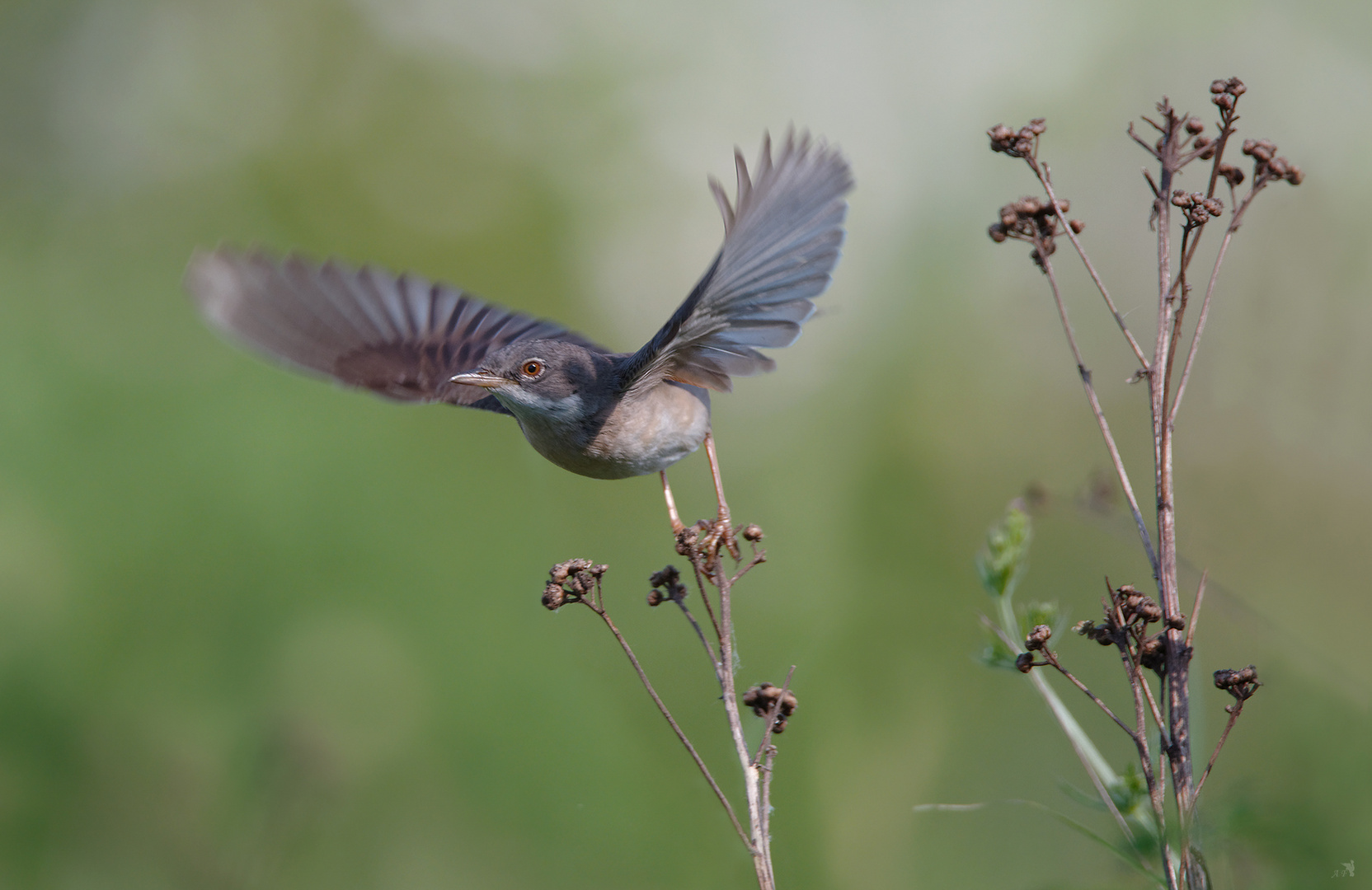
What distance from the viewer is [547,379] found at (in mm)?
2758

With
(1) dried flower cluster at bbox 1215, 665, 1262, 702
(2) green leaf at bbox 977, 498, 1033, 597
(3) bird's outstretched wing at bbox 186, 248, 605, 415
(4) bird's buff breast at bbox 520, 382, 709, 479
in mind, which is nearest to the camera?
(1) dried flower cluster at bbox 1215, 665, 1262, 702

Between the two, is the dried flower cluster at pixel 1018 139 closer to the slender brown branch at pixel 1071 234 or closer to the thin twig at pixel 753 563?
the slender brown branch at pixel 1071 234

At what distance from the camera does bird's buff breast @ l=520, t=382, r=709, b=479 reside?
8.89 ft

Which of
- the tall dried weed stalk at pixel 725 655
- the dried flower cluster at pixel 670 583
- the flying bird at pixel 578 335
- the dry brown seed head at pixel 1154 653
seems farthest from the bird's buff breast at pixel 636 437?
the dry brown seed head at pixel 1154 653

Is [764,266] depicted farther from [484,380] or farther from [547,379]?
[484,380]

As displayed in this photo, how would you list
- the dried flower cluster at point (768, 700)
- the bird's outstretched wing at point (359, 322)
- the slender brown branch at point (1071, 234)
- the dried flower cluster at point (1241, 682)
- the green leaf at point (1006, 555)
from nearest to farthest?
the dried flower cluster at point (1241, 682) < the slender brown branch at point (1071, 234) < the dried flower cluster at point (768, 700) < the green leaf at point (1006, 555) < the bird's outstretched wing at point (359, 322)

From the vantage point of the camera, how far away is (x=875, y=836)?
476cm

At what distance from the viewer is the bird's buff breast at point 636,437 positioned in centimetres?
271

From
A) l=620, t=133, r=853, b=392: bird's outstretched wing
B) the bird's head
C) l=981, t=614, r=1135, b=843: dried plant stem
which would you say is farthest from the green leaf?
the bird's head

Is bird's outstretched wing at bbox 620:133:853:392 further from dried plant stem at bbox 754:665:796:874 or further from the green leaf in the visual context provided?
dried plant stem at bbox 754:665:796:874

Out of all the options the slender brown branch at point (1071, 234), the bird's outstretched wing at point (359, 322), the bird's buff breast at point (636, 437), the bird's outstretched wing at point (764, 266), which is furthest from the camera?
the bird's outstretched wing at point (359, 322)

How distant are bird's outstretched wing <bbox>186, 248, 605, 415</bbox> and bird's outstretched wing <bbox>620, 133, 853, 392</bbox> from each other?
1.11 m

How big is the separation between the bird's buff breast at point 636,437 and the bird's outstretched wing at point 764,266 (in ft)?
0.45

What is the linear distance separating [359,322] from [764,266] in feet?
6.79
